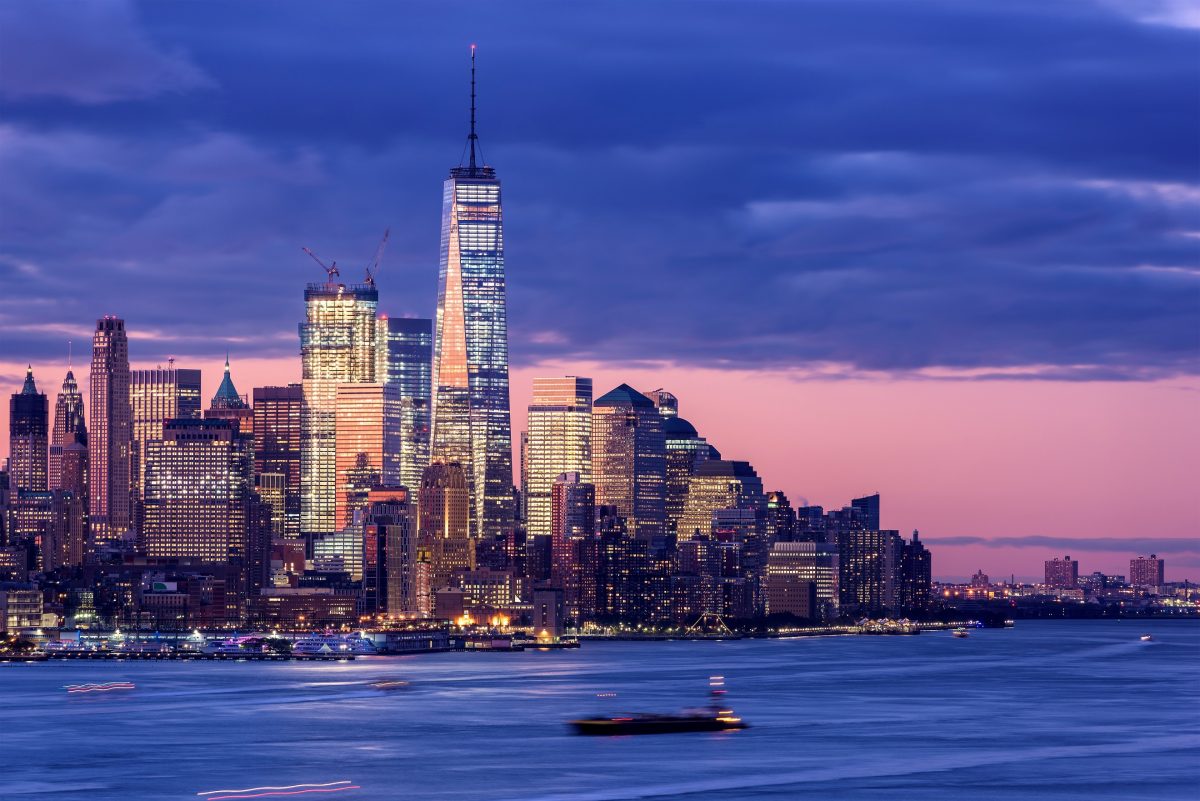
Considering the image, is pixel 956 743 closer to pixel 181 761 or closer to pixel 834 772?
pixel 834 772

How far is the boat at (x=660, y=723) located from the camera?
449 feet

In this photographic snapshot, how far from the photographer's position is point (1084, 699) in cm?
17750

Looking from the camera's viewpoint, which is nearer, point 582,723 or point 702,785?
point 702,785

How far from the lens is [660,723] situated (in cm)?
13788

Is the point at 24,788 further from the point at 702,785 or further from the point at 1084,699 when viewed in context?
the point at 1084,699

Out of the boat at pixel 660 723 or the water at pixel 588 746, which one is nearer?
the water at pixel 588 746

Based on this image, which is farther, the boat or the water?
the boat

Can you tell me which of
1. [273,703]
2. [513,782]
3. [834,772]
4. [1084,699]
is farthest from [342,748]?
[1084,699]

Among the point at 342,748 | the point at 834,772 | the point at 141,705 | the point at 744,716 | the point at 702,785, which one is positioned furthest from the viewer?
the point at 141,705

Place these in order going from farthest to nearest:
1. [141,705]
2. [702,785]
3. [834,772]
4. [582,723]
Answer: [141,705], [582,723], [834,772], [702,785]

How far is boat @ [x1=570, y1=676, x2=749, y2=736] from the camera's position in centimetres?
13700

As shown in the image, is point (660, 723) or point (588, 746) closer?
point (588, 746)

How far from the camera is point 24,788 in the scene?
10850 cm

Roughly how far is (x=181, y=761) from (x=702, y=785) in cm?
3119
